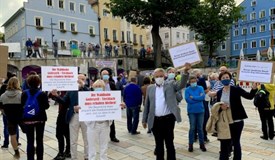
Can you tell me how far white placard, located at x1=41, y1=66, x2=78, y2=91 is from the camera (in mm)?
5738

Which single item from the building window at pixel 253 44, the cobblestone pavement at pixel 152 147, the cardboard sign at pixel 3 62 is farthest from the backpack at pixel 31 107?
the building window at pixel 253 44

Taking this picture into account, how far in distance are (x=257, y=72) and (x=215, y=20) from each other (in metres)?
37.6

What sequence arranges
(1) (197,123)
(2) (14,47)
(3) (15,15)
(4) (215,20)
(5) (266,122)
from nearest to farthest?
1. (1) (197,123)
2. (5) (266,122)
3. (2) (14,47)
4. (4) (215,20)
5. (3) (15,15)

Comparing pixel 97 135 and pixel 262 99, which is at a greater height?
pixel 262 99

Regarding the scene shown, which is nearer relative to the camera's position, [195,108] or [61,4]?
[195,108]

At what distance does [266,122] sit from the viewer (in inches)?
309

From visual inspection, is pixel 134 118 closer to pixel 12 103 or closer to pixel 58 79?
pixel 58 79

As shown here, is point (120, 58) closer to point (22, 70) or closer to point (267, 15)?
point (22, 70)

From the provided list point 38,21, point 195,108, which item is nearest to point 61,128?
point 195,108

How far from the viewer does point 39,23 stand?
130ft

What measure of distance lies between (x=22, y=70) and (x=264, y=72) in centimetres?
2649

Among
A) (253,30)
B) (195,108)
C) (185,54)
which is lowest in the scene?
(195,108)

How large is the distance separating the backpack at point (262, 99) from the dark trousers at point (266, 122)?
17cm

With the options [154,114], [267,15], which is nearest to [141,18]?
[154,114]
